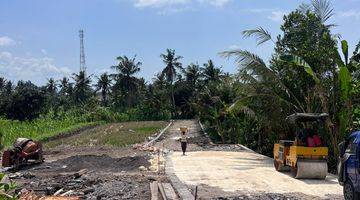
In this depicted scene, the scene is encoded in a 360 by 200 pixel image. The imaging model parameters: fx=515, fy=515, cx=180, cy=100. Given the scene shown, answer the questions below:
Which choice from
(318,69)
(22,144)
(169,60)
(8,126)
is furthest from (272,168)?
(169,60)

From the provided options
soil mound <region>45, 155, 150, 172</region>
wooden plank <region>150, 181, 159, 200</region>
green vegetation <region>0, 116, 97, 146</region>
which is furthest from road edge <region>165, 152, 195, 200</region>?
green vegetation <region>0, 116, 97, 146</region>

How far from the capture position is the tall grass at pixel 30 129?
41.4 metres

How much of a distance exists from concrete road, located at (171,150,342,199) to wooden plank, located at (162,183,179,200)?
0.78m

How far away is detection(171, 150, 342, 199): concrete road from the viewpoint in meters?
14.1

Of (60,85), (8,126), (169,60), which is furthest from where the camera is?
(60,85)

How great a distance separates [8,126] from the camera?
5100cm

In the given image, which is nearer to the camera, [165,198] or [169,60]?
[165,198]

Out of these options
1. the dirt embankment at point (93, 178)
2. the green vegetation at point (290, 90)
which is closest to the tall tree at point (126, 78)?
the green vegetation at point (290, 90)

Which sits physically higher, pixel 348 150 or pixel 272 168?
pixel 348 150

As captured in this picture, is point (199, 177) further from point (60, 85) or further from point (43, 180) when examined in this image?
point (60, 85)

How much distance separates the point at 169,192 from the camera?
1334 centimetres

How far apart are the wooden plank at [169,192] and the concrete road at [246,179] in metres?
0.78

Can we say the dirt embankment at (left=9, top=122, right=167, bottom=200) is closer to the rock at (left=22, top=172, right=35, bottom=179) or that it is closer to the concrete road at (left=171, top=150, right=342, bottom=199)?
the rock at (left=22, top=172, right=35, bottom=179)

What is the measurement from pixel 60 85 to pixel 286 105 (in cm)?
9577
